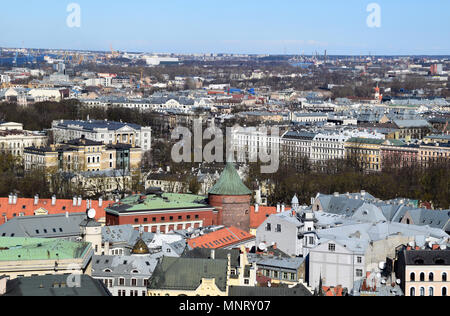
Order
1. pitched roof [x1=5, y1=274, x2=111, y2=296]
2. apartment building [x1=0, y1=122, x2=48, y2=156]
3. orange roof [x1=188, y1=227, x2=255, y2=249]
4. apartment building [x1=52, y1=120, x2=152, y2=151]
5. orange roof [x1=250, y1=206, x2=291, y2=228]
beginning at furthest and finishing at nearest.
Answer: apartment building [x1=52, y1=120, x2=152, y2=151], apartment building [x1=0, y1=122, x2=48, y2=156], orange roof [x1=250, y1=206, x2=291, y2=228], orange roof [x1=188, y1=227, x2=255, y2=249], pitched roof [x1=5, y1=274, x2=111, y2=296]

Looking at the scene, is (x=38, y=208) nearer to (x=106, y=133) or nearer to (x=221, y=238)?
(x=221, y=238)


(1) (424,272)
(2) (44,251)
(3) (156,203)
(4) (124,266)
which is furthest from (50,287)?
(3) (156,203)

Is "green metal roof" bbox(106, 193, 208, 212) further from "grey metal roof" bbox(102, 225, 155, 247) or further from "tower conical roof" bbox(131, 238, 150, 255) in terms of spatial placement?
"tower conical roof" bbox(131, 238, 150, 255)

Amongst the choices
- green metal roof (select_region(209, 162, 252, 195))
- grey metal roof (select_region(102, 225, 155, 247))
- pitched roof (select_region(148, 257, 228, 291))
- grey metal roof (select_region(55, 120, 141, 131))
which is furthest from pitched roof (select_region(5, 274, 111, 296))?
grey metal roof (select_region(55, 120, 141, 131))

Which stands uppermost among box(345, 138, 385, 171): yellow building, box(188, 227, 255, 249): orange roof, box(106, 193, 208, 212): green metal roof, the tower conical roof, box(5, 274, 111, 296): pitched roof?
box(5, 274, 111, 296): pitched roof

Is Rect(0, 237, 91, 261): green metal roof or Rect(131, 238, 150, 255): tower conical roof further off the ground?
Rect(0, 237, 91, 261): green metal roof

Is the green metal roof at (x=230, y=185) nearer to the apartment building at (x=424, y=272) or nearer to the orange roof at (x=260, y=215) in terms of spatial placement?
the orange roof at (x=260, y=215)

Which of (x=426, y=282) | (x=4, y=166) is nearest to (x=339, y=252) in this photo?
(x=426, y=282)
